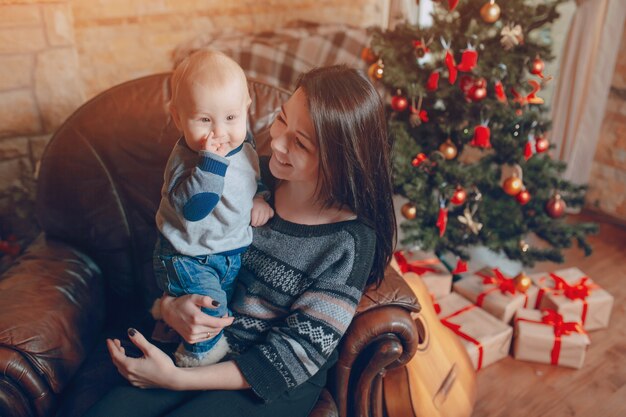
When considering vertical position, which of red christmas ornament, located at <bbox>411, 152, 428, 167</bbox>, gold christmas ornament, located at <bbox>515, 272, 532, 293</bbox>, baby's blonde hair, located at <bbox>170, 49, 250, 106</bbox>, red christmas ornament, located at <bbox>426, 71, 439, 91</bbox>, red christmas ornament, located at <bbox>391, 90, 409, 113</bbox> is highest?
baby's blonde hair, located at <bbox>170, 49, 250, 106</bbox>

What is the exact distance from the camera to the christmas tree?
212cm

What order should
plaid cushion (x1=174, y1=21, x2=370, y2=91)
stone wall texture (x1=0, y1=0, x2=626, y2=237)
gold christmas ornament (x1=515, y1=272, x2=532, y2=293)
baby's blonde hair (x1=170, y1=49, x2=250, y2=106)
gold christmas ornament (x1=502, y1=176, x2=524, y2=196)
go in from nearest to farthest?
baby's blonde hair (x1=170, y1=49, x2=250, y2=106)
stone wall texture (x1=0, y1=0, x2=626, y2=237)
gold christmas ornament (x1=502, y1=176, x2=524, y2=196)
gold christmas ornament (x1=515, y1=272, x2=532, y2=293)
plaid cushion (x1=174, y1=21, x2=370, y2=91)

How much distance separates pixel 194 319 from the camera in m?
1.22

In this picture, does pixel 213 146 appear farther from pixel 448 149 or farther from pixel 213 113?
pixel 448 149

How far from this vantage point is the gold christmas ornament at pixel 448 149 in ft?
7.38

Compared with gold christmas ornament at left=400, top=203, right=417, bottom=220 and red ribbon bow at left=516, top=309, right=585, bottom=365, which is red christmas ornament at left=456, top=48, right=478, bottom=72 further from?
red ribbon bow at left=516, top=309, right=585, bottom=365

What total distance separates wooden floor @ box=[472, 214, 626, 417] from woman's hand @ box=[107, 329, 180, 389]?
122 centimetres

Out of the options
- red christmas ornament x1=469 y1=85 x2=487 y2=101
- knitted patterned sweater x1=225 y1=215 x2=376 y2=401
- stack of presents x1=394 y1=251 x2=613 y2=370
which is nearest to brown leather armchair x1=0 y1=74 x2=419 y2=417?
knitted patterned sweater x1=225 y1=215 x2=376 y2=401

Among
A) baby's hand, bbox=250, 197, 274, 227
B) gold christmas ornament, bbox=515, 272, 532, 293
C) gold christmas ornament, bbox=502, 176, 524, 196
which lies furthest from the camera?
gold christmas ornament, bbox=515, 272, 532, 293

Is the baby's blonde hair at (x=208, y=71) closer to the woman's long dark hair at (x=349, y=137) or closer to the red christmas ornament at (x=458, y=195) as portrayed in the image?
the woman's long dark hair at (x=349, y=137)

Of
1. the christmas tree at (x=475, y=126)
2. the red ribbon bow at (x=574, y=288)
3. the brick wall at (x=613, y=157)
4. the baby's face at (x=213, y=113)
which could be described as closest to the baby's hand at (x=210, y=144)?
the baby's face at (x=213, y=113)

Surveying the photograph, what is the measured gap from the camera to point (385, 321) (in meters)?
1.35

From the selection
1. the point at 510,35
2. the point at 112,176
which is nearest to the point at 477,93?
the point at 510,35

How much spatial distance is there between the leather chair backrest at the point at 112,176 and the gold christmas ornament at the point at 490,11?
3.09ft
